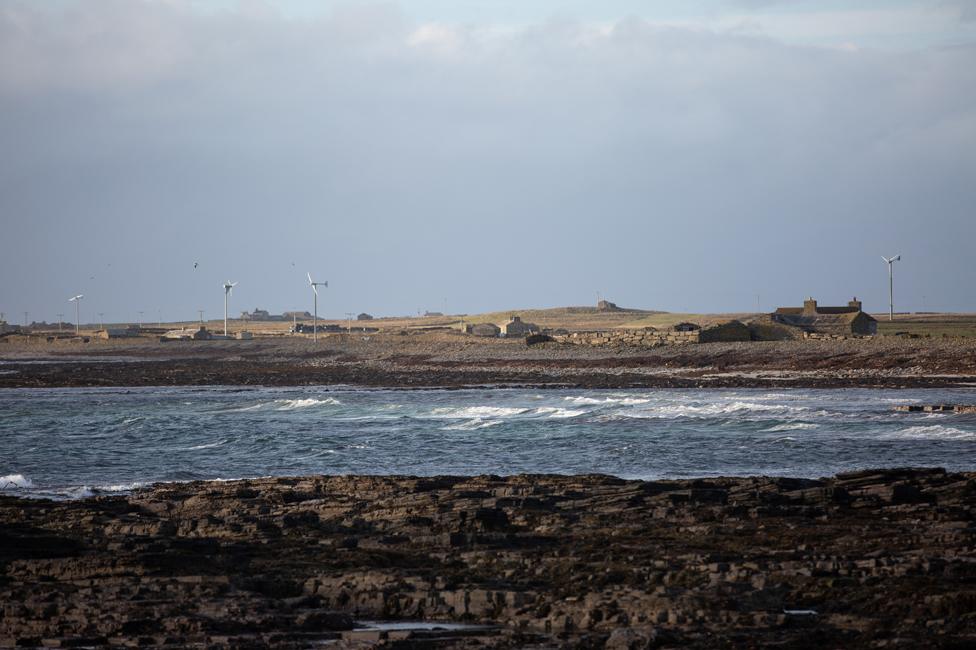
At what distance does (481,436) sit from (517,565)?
1968 cm

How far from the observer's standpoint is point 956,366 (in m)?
56.0

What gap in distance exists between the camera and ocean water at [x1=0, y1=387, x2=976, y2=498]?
25.3 metres

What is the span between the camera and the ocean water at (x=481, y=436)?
25312mm

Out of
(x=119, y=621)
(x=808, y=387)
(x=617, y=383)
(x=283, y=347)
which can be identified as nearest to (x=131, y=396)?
(x=617, y=383)

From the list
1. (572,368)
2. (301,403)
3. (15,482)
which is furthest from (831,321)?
(15,482)

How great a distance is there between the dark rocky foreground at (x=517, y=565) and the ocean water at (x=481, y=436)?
221 inches

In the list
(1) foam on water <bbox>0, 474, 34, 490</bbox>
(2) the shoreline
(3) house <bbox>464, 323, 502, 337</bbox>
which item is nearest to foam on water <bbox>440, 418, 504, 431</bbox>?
(1) foam on water <bbox>0, 474, 34, 490</bbox>

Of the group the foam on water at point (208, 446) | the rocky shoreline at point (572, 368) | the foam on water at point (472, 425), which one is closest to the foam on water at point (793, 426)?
the foam on water at point (472, 425)

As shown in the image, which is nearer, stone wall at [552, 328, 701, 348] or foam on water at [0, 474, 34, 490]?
foam on water at [0, 474, 34, 490]

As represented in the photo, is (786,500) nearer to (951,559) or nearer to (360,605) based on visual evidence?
(951,559)

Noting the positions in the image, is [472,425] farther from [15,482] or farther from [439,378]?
[439,378]

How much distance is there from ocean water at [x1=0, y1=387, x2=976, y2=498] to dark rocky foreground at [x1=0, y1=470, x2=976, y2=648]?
561cm

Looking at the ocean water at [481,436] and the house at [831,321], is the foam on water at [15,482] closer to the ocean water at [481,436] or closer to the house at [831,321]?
the ocean water at [481,436]

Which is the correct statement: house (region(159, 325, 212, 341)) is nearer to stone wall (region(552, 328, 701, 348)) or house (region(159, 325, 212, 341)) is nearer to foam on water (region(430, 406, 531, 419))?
stone wall (region(552, 328, 701, 348))
